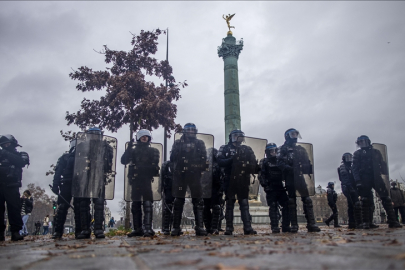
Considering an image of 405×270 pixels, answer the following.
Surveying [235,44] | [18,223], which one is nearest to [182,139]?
[18,223]

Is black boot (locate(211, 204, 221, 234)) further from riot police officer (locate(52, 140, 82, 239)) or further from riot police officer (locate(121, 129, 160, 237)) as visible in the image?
riot police officer (locate(52, 140, 82, 239))

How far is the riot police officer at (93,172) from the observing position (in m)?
7.26

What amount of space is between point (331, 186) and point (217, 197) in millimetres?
7500

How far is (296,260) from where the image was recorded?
2.42 m

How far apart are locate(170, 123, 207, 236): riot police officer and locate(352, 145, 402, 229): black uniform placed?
3.82 meters

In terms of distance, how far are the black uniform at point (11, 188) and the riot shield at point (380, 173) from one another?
7.90 metres

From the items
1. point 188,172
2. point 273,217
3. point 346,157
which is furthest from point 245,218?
point 346,157

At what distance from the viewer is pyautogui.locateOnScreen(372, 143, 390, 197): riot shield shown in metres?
8.36

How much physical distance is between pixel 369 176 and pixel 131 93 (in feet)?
24.3

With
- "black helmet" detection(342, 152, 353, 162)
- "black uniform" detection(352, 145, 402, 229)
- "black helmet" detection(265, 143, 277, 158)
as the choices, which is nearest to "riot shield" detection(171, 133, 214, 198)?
"black helmet" detection(265, 143, 277, 158)

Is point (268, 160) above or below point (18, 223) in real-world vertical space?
above

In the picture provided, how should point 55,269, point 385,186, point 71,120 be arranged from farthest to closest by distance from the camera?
point 71,120 → point 385,186 → point 55,269

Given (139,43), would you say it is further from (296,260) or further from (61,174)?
(296,260)

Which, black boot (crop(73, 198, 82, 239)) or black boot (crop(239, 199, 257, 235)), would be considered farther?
black boot (crop(73, 198, 82, 239))
